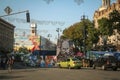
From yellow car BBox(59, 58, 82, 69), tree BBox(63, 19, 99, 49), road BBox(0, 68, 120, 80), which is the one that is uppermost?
tree BBox(63, 19, 99, 49)

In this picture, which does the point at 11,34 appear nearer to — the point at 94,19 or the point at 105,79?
Answer: the point at 94,19

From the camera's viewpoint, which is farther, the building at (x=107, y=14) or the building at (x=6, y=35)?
the building at (x=6, y=35)

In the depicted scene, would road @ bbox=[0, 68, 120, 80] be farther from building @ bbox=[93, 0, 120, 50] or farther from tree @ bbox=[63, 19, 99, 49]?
tree @ bbox=[63, 19, 99, 49]

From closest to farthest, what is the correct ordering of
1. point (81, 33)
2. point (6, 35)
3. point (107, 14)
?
point (107, 14) < point (81, 33) < point (6, 35)

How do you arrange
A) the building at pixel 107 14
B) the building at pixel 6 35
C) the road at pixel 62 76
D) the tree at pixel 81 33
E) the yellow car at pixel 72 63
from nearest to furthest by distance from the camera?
1. the road at pixel 62 76
2. the yellow car at pixel 72 63
3. the building at pixel 107 14
4. the tree at pixel 81 33
5. the building at pixel 6 35

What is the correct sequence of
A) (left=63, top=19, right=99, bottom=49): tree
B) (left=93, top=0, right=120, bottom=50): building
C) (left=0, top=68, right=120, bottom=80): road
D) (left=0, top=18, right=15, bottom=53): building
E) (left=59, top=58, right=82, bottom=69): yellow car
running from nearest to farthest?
(left=0, top=68, right=120, bottom=80): road → (left=59, top=58, right=82, bottom=69): yellow car → (left=93, top=0, right=120, bottom=50): building → (left=63, top=19, right=99, bottom=49): tree → (left=0, top=18, right=15, bottom=53): building

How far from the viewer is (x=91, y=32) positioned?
3585 inches

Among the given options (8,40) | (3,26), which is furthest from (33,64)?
(8,40)

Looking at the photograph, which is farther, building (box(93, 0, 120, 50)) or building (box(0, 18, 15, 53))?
building (box(0, 18, 15, 53))

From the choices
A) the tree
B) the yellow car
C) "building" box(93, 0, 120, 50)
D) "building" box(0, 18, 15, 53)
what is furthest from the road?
"building" box(0, 18, 15, 53)

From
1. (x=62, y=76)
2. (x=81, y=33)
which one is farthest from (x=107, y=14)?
(x=62, y=76)

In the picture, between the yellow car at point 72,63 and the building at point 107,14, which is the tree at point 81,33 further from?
the yellow car at point 72,63

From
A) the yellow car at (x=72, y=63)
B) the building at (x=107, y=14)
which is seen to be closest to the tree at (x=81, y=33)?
the building at (x=107, y=14)

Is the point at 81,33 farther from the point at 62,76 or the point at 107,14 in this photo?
the point at 62,76
